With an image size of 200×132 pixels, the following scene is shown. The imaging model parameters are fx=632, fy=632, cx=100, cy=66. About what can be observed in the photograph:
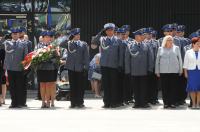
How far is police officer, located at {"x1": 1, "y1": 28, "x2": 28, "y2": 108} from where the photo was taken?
1563 cm

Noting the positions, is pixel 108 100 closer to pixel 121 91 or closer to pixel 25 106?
pixel 121 91

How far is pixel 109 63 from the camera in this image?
1547cm

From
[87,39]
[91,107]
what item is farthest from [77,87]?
[87,39]

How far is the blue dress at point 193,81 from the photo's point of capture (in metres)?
15.3

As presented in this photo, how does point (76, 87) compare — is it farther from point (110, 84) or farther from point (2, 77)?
point (2, 77)

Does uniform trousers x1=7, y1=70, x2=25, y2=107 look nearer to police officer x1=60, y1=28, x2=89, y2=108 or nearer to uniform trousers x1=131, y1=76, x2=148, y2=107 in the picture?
police officer x1=60, y1=28, x2=89, y2=108

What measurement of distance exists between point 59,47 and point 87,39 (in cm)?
541

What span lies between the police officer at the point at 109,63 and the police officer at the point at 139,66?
12.4 inches

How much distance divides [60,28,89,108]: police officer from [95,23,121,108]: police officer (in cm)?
43

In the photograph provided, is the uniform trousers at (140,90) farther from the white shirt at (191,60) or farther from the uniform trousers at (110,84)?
the white shirt at (191,60)

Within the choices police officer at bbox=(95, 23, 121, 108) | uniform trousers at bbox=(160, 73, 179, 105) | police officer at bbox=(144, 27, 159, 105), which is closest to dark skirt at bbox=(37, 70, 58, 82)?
police officer at bbox=(95, 23, 121, 108)
